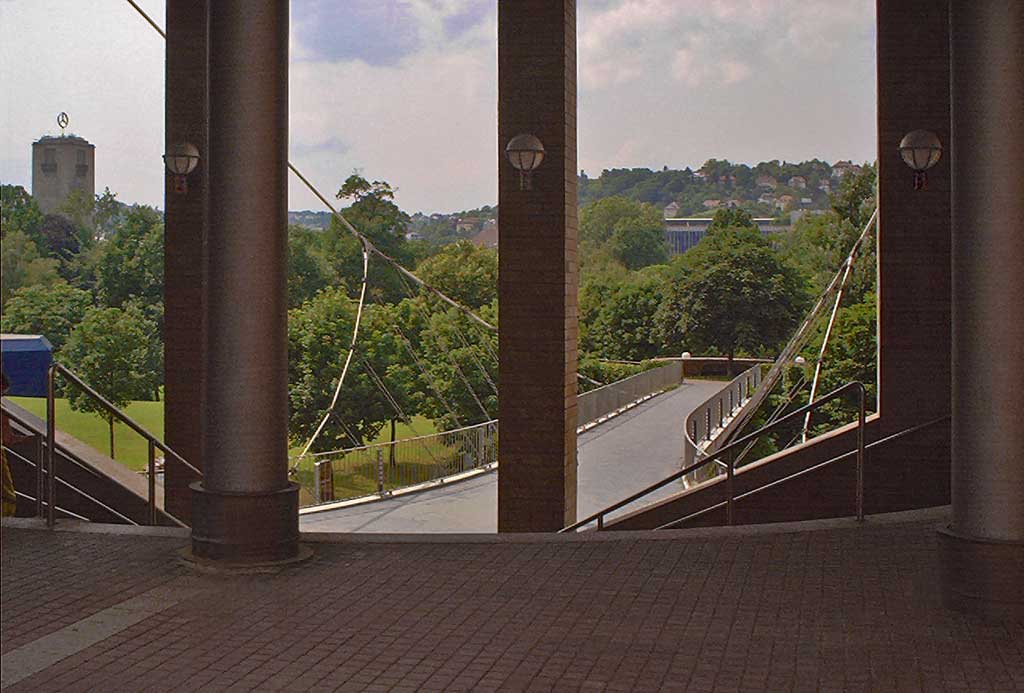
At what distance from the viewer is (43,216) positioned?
3619mm

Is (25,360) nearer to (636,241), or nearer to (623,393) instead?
(623,393)

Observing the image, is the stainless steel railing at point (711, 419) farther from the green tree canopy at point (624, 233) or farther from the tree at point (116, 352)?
the green tree canopy at point (624, 233)

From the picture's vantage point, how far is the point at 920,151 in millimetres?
9062

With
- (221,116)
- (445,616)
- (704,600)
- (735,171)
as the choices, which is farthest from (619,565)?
(735,171)

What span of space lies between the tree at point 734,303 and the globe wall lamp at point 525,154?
3993 cm

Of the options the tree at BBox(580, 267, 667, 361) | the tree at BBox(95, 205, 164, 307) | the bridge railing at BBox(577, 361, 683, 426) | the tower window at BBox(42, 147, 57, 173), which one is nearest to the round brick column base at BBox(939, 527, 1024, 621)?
the tower window at BBox(42, 147, 57, 173)

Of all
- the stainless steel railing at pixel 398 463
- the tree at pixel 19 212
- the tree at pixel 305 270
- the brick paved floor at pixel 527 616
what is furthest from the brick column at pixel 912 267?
the tree at pixel 305 270

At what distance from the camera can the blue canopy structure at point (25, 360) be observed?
3.28m

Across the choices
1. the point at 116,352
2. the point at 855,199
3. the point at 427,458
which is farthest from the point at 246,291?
the point at 855,199

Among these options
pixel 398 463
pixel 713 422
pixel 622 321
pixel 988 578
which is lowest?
pixel 398 463

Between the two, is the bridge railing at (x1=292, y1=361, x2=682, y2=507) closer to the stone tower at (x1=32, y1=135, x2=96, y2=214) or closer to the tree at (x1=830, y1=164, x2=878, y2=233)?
the tree at (x1=830, y1=164, x2=878, y2=233)

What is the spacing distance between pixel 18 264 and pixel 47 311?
6467mm

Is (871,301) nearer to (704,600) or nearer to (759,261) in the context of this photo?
(704,600)

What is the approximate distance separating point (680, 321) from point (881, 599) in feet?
149
